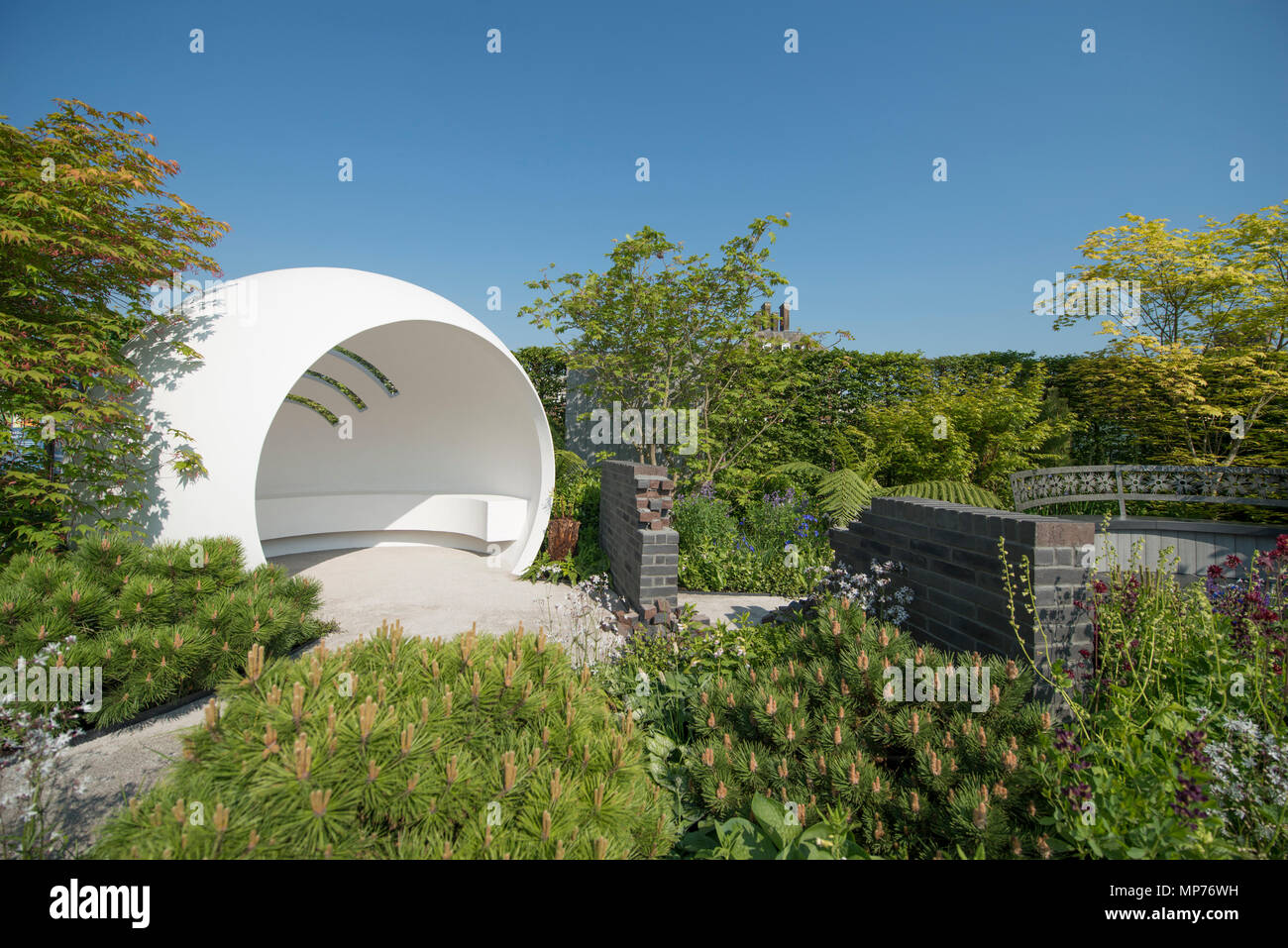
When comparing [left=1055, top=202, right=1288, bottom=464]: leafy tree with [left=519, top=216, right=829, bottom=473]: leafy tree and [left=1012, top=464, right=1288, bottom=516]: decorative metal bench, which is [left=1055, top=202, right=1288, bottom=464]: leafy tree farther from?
[left=519, top=216, right=829, bottom=473]: leafy tree

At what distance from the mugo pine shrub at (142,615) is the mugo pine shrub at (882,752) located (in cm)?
289

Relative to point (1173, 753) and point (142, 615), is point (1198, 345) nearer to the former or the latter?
point (1173, 753)

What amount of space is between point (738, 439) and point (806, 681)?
6.40m

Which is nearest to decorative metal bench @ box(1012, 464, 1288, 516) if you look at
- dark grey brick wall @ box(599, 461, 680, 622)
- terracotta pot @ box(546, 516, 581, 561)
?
dark grey brick wall @ box(599, 461, 680, 622)

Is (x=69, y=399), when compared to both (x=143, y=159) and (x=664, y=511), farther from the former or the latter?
(x=664, y=511)

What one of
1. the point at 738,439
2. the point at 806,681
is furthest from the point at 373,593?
the point at 738,439

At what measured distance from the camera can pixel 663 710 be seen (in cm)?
266

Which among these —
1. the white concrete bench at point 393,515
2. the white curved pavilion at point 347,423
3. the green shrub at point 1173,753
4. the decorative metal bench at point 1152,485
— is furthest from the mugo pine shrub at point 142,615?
the decorative metal bench at point 1152,485

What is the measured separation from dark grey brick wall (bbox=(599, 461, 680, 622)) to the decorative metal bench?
4106 mm

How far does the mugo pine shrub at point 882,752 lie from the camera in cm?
172

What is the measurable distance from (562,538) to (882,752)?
4.84 m

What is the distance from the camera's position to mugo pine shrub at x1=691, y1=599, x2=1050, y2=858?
5.63 feet

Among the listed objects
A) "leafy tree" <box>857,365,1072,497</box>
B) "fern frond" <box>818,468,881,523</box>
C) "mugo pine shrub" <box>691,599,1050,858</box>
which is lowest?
"mugo pine shrub" <box>691,599,1050,858</box>

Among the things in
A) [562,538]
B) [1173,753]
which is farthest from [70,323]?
[1173,753]
